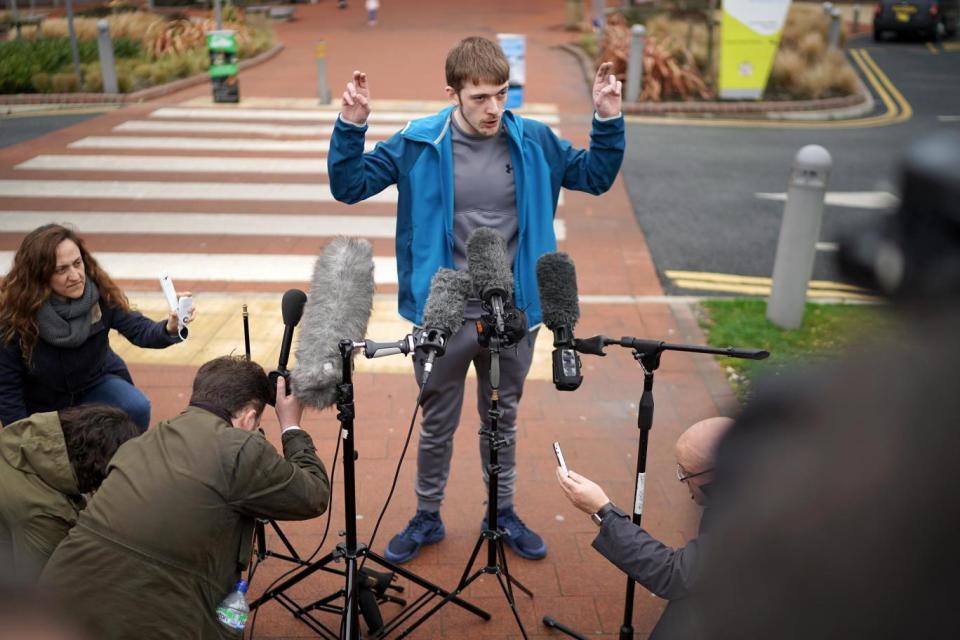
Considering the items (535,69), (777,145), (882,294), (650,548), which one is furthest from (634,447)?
(535,69)

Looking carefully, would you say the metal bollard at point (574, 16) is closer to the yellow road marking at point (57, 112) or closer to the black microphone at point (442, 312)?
the yellow road marking at point (57, 112)

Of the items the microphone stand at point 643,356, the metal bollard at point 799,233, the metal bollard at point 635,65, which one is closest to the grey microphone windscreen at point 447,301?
the microphone stand at point 643,356

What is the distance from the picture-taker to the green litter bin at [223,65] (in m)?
15.4

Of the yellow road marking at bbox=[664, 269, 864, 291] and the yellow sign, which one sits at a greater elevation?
the yellow sign

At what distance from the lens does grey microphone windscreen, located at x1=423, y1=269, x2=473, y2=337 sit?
3.38 m

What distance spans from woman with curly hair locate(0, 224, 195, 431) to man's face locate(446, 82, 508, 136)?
1757 millimetres

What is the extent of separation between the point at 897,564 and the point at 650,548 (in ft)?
7.19

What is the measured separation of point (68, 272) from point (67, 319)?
0.22m

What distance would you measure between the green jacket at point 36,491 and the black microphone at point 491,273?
5.13 feet

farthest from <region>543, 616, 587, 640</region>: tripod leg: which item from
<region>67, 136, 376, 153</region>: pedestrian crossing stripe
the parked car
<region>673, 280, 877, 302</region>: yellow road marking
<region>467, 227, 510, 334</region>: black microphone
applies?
the parked car

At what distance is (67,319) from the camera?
14.1 feet

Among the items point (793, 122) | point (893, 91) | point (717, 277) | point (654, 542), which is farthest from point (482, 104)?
point (893, 91)

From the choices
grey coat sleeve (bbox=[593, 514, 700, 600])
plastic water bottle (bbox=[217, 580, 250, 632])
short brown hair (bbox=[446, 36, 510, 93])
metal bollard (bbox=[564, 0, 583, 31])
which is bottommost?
metal bollard (bbox=[564, 0, 583, 31])

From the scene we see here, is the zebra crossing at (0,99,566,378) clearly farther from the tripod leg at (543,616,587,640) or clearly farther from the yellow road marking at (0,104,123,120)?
the tripod leg at (543,616,587,640)
